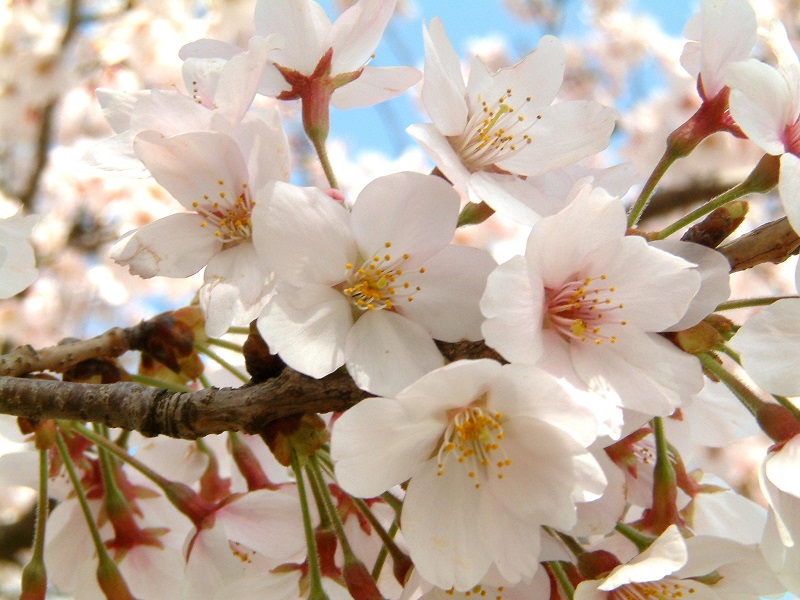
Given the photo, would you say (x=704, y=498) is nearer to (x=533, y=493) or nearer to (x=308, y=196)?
(x=533, y=493)

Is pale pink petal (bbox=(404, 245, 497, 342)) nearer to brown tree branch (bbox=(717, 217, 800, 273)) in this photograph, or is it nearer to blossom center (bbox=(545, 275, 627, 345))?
blossom center (bbox=(545, 275, 627, 345))

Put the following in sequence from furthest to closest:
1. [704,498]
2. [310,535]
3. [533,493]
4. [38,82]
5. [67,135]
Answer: [67,135] < [38,82] < [704,498] < [310,535] < [533,493]

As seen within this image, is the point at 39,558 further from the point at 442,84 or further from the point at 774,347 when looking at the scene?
the point at 774,347

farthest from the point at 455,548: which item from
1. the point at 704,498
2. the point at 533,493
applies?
the point at 704,498

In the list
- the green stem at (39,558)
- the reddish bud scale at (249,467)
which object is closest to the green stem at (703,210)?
the reddish bud scale at (249,467)

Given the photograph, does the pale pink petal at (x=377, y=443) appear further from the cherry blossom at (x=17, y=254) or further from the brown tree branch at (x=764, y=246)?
the cherry blossom at (x=17, y=254)

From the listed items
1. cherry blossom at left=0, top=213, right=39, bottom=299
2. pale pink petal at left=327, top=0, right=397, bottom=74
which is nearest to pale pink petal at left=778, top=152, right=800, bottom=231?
pale pink petal at left=327, top=0, right=397, bottom=74
